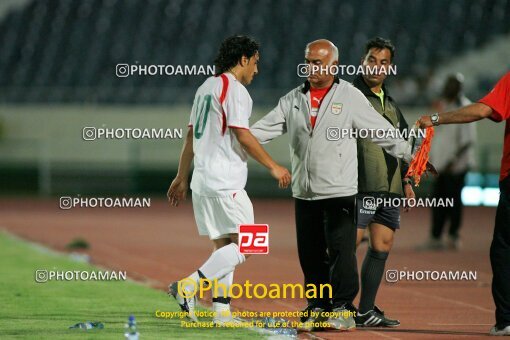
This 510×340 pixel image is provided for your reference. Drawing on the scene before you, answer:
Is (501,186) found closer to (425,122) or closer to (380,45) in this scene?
(425,122)

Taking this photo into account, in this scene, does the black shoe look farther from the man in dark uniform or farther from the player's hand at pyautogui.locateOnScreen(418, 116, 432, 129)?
the player's hand at pyautogui.locateOnScreen(418, 116, 432, 129)

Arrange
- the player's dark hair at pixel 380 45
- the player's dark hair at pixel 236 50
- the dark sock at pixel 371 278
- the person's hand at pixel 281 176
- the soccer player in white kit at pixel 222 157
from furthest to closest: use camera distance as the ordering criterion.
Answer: the dark sock at pixel 371 278 < the player's dark hair at pixel 380 45 < the player's dark hair at pixel 236 50 < the soccer player in white kit at pixel 222 157 < the person's hand at pixel 281 176

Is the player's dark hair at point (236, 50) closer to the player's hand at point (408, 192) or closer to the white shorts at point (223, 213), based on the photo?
the white shorts at point (223, 213)

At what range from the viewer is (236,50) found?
7516mm

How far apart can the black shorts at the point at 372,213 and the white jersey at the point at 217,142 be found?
38.3 inches

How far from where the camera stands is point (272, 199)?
2808 cm

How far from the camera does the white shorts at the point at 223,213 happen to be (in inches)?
291

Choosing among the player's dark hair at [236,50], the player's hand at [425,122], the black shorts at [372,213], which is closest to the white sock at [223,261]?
the black shorts at [372,213]

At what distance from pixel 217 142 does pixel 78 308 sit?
89.9 inches

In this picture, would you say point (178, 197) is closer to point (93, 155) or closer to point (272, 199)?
point (272, 199)

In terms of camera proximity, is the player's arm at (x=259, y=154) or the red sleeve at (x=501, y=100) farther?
the red sleeve at (x=501, y=100)

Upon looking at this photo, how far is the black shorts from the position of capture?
7973mm

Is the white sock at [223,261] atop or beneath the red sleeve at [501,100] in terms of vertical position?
beneath

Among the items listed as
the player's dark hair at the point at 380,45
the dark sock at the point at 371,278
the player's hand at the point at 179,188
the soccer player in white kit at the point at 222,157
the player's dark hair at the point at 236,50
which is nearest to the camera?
the soccer player in white kit at the point at 222,157
